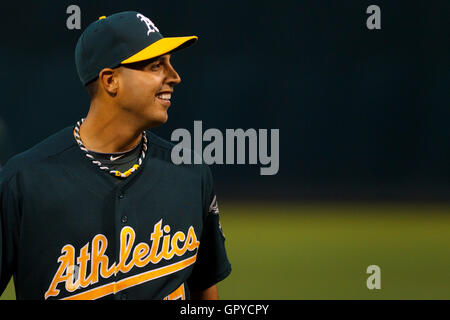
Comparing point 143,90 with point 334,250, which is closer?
point 143,90

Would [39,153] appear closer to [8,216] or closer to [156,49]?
[8,216]

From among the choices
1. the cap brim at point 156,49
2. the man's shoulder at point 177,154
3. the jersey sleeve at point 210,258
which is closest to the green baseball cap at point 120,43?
the cap brim at point 156,49

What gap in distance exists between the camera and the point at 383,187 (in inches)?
348

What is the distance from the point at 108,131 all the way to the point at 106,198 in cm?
26

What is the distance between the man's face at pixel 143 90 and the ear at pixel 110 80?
18 mm

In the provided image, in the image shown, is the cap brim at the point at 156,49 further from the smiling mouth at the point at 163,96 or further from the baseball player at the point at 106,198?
the smiling mouth at the point at 163,96

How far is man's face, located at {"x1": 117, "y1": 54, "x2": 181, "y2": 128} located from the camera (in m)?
2.45

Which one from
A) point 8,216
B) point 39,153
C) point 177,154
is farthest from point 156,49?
point 8,216

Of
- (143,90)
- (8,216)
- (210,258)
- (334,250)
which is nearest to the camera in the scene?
(8,216)

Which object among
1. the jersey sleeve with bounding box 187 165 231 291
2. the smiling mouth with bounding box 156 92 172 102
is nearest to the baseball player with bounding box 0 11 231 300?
the smiling mouth with bounding box 156 92 172 102

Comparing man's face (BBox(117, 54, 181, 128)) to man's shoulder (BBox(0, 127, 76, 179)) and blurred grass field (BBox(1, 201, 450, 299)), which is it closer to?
man's shoulder (BBox(0, 127, 76, 179))

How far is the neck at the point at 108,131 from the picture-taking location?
2.48 meters

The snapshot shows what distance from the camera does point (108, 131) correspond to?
2.48 metres

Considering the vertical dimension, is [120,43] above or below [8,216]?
above
